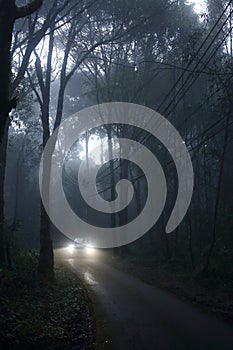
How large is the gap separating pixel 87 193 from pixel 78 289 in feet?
153

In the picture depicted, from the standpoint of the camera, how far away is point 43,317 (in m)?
9.05

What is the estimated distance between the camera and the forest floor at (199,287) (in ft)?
34.5

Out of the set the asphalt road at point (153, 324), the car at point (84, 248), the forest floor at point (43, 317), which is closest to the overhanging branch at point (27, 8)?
the forest floor at point (43, 317)

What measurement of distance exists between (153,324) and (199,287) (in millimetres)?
5594

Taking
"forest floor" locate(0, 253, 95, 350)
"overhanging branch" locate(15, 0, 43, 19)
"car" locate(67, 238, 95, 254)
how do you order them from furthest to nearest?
"car" locate(67, 238, 95, 254), "overhanging branch" locate(15, 0, 43, 19), "forest floor" locate(0, 253, 95, 350)

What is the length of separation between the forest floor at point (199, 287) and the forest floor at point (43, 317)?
117 inches

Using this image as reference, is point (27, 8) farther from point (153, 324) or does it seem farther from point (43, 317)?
point (153, 324)

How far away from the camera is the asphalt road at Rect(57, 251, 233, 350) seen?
7.28m

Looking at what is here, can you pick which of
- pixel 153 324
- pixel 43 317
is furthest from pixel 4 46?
pixel 153 324

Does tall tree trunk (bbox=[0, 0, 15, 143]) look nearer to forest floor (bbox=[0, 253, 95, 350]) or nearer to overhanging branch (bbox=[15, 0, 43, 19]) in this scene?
overhanging branch (bbox=[15, 0, 43, 19])

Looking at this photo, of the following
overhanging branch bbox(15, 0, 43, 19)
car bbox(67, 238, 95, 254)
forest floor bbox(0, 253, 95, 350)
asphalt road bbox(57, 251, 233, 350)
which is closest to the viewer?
forest floor bbox(0, 253, 95, 350)

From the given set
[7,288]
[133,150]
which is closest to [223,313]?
[7,288]

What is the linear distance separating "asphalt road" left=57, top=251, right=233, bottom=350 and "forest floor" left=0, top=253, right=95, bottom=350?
38cm

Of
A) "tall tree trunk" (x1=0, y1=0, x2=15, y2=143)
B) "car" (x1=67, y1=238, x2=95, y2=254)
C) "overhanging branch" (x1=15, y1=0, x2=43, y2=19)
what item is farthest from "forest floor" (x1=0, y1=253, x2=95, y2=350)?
"car" (x1=67, y1=238, x2=95, y2=254)
